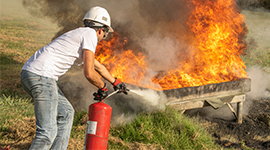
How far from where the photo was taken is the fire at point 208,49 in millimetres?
6480

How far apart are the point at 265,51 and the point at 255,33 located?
6.52 metres

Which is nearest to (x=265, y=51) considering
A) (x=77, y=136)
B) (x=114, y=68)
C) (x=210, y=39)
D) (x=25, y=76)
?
(x=210, y=39)

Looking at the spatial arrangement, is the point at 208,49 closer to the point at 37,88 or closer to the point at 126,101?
the point at 126,101

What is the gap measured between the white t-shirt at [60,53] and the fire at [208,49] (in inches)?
Answer: 142

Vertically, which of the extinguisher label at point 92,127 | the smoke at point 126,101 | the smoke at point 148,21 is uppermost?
the smoke at point 148,21

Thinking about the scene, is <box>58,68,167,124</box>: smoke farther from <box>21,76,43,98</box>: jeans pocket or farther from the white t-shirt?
<box>21,76,43,98</box>: jeans pocket

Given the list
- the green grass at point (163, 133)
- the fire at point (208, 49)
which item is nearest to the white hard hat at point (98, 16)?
the green grass at point (163, 133)

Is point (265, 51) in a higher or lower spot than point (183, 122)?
higher

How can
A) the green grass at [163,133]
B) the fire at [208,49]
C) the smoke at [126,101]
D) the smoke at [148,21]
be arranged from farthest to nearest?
the smoke at [148,21] → the fire at [208,49] → the smoke at [126,101] → the green grass at [163,133]

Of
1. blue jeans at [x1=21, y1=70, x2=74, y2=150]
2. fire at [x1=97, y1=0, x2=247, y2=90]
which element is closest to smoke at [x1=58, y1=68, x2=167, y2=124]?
fire at [x1=97, y1=0, x2=247, y2=90]

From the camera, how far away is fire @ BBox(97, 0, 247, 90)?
6.48 m

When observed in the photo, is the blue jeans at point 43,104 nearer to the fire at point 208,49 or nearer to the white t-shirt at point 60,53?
the white t-shirt at point 60,53

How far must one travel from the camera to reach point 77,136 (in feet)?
13.2

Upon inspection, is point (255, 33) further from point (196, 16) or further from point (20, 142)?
point (20, 142)
